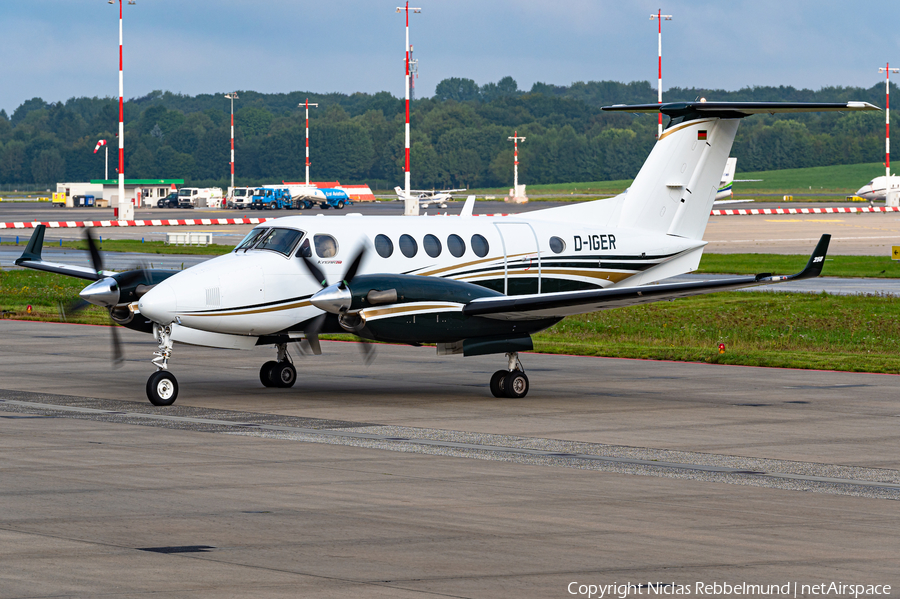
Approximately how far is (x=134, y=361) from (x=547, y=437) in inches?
478

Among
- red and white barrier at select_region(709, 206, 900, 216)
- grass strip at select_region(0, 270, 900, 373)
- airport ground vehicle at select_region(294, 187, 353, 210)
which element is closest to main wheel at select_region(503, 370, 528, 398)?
grass strip at select_region(0, 270, 900, 373)

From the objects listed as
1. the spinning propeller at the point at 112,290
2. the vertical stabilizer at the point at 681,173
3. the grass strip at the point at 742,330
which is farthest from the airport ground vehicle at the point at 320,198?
the spinning propeller at the point at 112,290

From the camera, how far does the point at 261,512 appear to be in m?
11.0

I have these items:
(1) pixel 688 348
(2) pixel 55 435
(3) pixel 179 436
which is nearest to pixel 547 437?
(3) pixel 179 436

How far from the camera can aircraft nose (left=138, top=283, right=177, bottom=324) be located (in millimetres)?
17781

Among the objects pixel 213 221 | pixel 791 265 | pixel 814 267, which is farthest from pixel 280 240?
pixel 213 221

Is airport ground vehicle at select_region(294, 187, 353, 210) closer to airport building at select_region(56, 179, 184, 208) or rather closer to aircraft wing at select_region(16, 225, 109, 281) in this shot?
airport building at select_region(56, 179, 184, 208)

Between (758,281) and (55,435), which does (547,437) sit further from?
(55,435)

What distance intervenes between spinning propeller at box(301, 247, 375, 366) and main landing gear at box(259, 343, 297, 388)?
63.6 inches

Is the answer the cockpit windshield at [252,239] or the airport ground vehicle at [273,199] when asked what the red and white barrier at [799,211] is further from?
the cockpit windshield at [252,239]

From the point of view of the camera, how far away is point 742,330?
99.6ft

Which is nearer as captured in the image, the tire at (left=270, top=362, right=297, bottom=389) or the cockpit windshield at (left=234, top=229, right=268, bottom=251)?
the cockpit windshield at (left=234, top=229, right=268, bottom=251)

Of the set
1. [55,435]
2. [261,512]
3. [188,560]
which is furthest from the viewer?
[55,435]

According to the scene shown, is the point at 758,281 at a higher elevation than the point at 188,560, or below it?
higher
